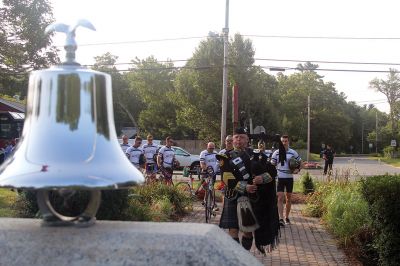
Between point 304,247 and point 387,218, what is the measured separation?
294 cm

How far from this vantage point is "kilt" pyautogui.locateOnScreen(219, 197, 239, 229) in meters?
7.23

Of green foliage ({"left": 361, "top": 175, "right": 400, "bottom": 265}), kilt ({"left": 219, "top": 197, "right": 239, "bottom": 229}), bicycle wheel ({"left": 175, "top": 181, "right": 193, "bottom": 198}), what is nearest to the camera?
green foliage ({"left": 361, "top": 175, "right": 400, "bottom": 265})

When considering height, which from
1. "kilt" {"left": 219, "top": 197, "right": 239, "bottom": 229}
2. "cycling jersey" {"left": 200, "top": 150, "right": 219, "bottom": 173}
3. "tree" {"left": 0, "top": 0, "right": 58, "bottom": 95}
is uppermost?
"tree" {"left": 0, "top": 0, "right": 58, "bottom": 95}

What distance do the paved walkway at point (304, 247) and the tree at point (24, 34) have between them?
10.3m

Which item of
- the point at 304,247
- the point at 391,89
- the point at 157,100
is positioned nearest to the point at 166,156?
the point at 304,247

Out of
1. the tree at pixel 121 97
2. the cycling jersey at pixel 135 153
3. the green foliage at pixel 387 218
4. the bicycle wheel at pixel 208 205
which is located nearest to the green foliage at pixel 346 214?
the green foliage at pixel 387 218

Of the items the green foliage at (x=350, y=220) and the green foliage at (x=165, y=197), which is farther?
the green foliage at (x=165, y=197)

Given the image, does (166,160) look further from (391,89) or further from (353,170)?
(391,89)

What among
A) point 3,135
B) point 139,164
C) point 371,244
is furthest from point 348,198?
point 3,135

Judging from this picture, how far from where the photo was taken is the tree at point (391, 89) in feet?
298

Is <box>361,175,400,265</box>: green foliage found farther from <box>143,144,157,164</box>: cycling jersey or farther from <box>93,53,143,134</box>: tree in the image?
<box>93,53,143,134</box>: tree

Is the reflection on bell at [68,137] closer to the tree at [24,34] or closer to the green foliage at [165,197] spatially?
the green foliage at [165,197]

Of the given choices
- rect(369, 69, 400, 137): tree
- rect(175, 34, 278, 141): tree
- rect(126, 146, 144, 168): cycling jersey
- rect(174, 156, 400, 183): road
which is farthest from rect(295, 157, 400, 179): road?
rect(369, 69, 400, 137): tree

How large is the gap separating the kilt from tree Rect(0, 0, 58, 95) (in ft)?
44.1
